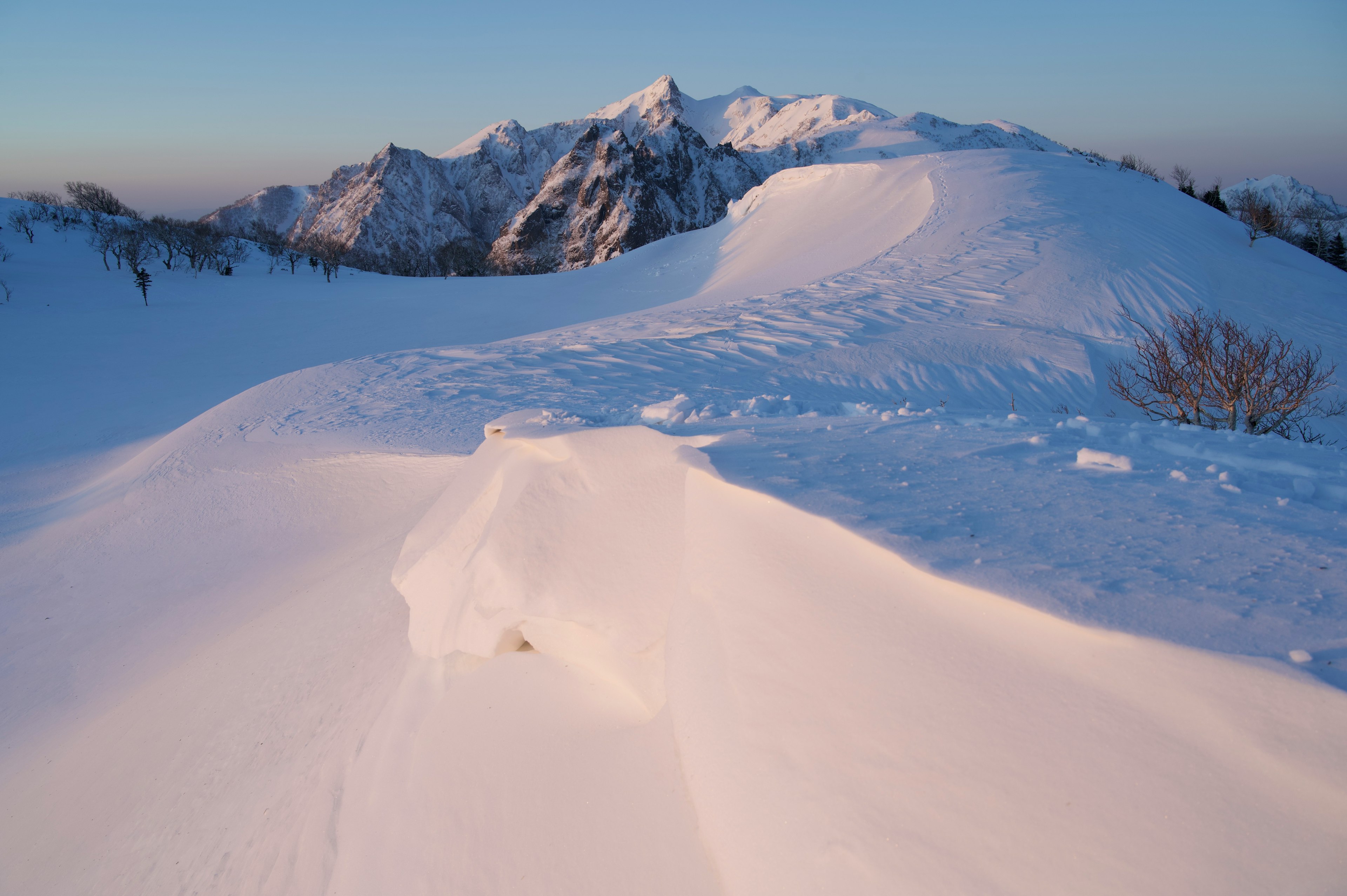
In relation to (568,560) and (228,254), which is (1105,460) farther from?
(228,254)

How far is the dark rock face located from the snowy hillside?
74.3m

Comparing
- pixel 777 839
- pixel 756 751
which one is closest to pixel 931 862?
pixel 777 839

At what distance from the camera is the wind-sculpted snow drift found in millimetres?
1379

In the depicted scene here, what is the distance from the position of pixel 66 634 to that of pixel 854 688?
5.81m

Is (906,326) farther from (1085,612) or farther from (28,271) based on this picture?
(28,271)

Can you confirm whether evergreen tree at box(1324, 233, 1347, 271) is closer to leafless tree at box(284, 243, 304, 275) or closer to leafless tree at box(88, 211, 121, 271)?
leafless tree at box(284, 243, 304, 275)

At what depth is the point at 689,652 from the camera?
219 cm

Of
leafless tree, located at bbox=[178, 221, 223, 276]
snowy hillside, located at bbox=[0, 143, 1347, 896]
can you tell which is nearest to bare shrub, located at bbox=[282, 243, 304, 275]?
leafless tree, located at bbox=[178, 221, 223, 276]

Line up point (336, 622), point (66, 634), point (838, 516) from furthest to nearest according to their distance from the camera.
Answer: point (66, 634) → point (336, 622) → point (838, 516)

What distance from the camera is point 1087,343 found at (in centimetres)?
825

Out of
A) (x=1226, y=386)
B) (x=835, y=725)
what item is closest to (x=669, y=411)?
(x=835, y=725)

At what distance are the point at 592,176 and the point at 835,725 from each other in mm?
91986

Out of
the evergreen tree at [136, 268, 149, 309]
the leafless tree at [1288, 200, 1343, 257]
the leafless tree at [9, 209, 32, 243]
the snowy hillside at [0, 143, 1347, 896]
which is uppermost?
the leafless tree at [1288, 200, 1343, 257]

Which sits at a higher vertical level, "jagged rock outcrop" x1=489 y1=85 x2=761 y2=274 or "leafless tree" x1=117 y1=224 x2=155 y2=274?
"jagged rock outcrop" x1=489 y1=85 x2=761 y2=274
